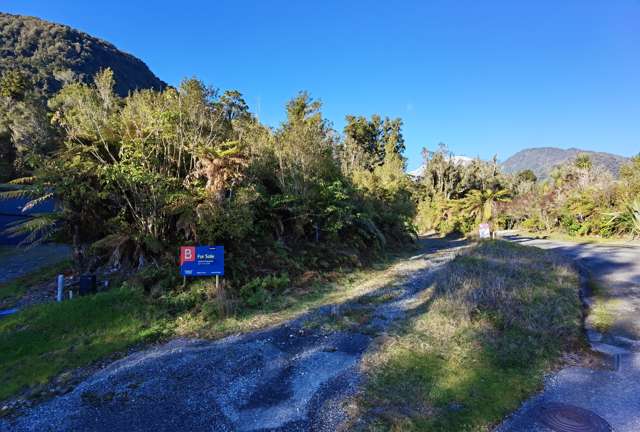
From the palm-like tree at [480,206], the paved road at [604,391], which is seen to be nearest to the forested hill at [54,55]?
the palm-like tree at [480,206]

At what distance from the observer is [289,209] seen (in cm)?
1052

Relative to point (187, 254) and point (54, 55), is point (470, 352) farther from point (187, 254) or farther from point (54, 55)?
point (54, 55)

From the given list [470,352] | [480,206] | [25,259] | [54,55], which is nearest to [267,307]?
[470,352]

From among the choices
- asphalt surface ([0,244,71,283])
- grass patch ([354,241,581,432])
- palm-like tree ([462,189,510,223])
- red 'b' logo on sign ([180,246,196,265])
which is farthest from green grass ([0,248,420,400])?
palm-like tree ([462,189,510,223])

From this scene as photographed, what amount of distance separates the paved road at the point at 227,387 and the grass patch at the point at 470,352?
1.64ft

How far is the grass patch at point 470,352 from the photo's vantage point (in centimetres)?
363

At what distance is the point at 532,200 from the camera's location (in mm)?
26297

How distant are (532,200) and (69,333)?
1144 inches

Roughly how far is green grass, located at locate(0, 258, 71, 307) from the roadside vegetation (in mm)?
24853

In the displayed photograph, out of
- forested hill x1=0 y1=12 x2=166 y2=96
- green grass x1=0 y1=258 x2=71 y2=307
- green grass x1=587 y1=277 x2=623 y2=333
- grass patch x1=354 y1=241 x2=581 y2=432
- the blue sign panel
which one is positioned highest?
forested hill x1=0 y1=12 x2=166 y2=96

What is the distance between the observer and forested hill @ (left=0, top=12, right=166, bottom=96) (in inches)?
1569

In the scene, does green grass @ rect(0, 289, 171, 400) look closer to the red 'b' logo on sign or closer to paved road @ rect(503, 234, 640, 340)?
the red 'b' logo on sign

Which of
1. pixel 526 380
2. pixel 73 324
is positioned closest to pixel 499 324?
pixel 526 380

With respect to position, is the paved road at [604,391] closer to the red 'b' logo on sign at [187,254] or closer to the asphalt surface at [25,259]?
the red 'b' logo on sign at [187,254]
